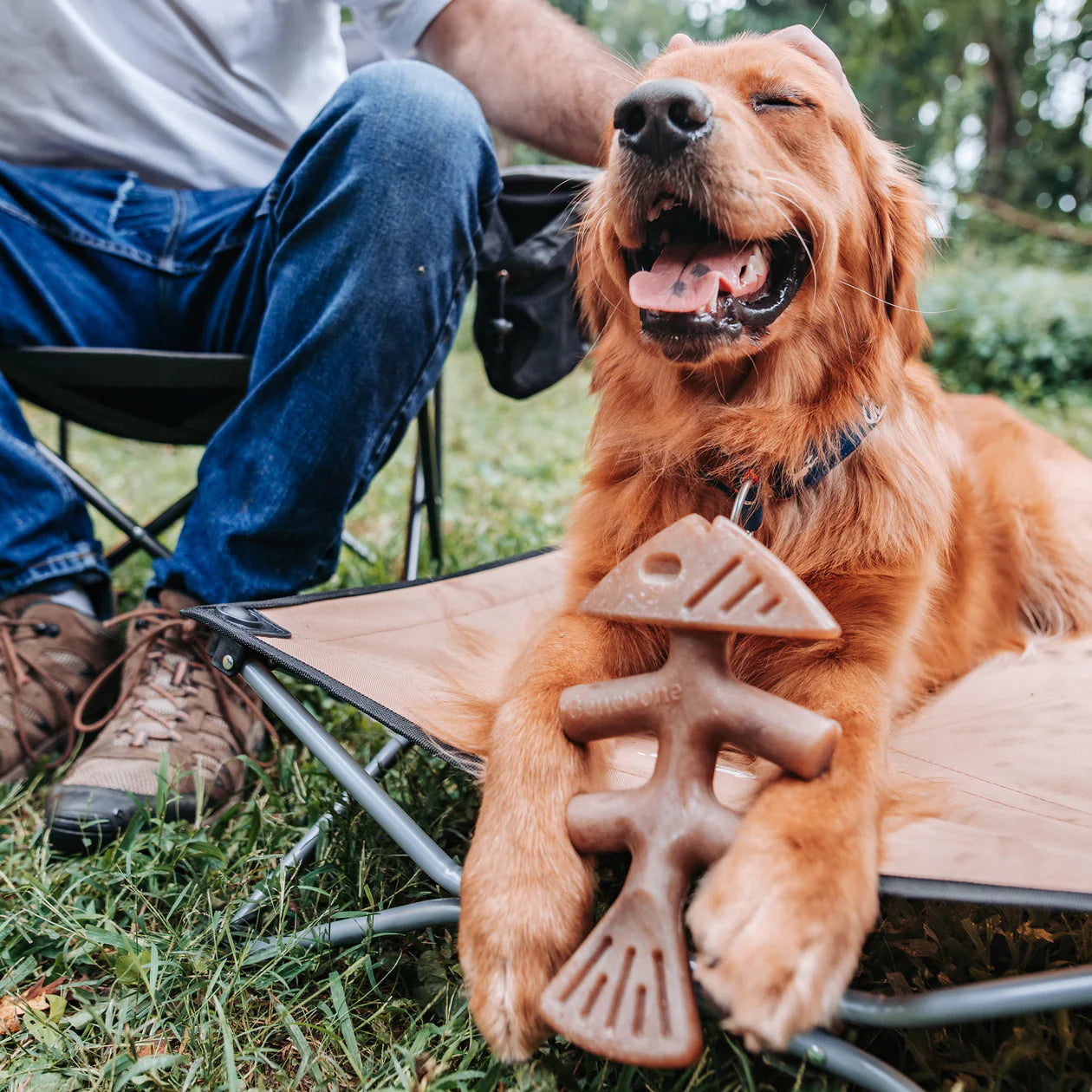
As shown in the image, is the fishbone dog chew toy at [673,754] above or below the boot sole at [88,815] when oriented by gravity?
above

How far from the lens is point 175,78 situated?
2.33m

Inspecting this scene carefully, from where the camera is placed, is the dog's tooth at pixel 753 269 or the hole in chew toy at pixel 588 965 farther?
the dog's tooth at pixel 753 269

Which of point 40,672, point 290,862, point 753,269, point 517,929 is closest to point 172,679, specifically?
point 40,672

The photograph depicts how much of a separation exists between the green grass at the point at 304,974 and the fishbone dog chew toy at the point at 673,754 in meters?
0.20

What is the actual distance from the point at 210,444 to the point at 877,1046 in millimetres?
1693

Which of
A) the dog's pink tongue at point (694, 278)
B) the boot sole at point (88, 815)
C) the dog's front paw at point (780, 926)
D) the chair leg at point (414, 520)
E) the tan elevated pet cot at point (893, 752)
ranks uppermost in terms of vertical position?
the dog's pink tongue at point (694, 278)

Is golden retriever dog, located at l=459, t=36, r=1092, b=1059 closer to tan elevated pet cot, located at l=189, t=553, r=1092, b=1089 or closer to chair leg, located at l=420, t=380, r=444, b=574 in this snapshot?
tan elevated pet cot, located at l=189, t=553, r=1092, b=1089

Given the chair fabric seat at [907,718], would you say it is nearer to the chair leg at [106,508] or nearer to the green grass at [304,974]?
the green grass at [304,974]

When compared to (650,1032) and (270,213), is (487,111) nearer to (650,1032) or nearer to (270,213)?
(270,213)

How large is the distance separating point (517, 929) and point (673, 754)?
10.3 inches

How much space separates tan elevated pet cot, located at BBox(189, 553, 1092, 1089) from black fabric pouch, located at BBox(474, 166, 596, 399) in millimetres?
509

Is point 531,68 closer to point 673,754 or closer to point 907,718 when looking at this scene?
point 907,718

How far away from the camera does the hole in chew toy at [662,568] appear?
1.03 meters

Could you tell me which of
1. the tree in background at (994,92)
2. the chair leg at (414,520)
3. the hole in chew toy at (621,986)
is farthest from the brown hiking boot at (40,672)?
the tree in background at (994,92)
